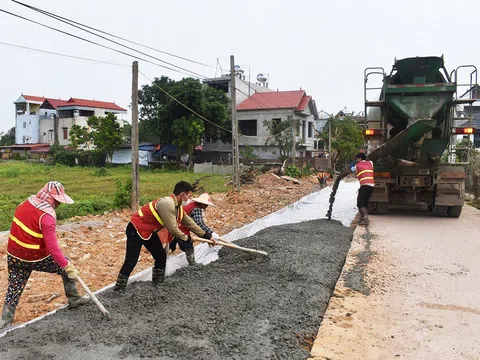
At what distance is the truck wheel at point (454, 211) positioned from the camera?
9.98 m

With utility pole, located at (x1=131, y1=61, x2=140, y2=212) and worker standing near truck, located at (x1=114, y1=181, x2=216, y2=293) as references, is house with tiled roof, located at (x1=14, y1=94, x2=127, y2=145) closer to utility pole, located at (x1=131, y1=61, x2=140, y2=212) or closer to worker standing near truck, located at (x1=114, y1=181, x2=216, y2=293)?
utility pole, located at (x1=131, y1=61, x2=140, y2=212)

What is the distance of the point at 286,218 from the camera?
1066cm

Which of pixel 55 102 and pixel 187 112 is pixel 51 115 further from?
pixel 187 112

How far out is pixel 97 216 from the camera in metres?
10.2

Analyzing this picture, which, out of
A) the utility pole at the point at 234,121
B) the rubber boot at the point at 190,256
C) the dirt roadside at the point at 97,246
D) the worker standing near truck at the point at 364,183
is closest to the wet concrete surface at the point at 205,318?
the rubber boot at the point at 190,256

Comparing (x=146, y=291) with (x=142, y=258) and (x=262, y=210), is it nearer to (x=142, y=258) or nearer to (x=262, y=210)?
(x=142, y=258)

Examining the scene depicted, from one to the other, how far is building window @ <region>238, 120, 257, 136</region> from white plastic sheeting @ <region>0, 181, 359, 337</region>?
1712cm

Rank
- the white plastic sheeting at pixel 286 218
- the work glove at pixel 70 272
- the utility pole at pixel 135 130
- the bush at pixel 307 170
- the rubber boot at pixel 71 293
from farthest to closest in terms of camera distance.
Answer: the bush at pixel 307 170
the utility pole at pixel 135 130
the white plastic sheeting at pixel 286 218
the rubber boot at pixel 71 293
the work glove at pixel 70 272

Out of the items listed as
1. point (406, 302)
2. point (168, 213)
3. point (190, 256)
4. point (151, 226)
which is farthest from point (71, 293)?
point (406, 302)

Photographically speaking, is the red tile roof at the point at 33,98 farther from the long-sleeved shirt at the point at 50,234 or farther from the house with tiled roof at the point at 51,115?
the long-sleeved shirt at the point at 50,234

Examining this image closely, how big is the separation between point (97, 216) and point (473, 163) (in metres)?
11.3

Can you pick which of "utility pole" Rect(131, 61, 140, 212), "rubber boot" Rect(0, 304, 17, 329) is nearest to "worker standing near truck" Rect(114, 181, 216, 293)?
"rubber boot" Rect(0, 304, 17, 329)

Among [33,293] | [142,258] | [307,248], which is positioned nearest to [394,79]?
[307,248]

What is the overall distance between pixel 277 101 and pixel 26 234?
3095 cm
